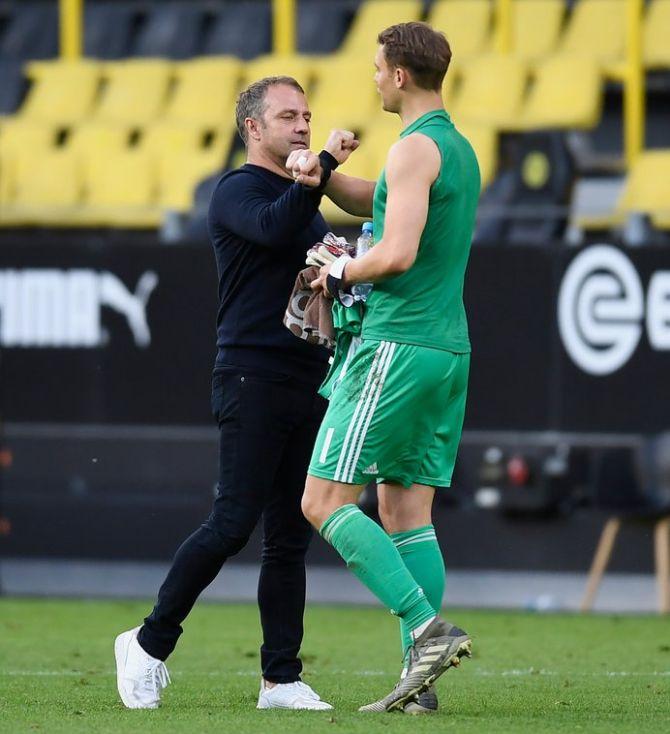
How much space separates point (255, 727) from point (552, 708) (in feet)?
3.61

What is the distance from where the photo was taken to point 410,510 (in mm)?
5465

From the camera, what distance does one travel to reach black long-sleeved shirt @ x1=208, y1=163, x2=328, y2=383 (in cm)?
557

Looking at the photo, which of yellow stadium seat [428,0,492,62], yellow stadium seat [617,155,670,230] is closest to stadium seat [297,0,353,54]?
yellow stadium seat [428,0,492,62]

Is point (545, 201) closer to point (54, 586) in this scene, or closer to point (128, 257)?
point (128, 257)

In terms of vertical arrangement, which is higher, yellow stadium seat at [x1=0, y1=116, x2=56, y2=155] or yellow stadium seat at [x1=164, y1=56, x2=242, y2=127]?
yellow stadium seat at [x1=164, y1=56, x2=242, y2=127]

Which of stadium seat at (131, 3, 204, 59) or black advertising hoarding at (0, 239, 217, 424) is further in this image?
stadium seat at (131, 3, 204, 59)

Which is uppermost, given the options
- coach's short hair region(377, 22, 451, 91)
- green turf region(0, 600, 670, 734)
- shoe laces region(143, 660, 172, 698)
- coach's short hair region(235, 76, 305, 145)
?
coach's short hair region(377, 22, 451, 91)

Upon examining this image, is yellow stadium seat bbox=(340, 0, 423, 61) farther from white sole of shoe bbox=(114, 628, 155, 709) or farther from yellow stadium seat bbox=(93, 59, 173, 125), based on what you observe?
white sole of shoe bbox=(114, 628, 155, 709)

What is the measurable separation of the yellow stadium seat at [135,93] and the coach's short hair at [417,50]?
377 inches

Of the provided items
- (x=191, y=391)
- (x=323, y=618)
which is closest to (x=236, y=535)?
(x=323, y=618)

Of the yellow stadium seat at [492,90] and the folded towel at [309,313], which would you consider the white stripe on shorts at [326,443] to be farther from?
the yellow stadium seat at [492,90]

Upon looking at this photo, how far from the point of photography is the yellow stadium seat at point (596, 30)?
13.9 metres

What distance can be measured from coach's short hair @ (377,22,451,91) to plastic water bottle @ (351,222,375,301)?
0.50 metres

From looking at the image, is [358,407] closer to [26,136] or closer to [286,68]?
[286,68]
